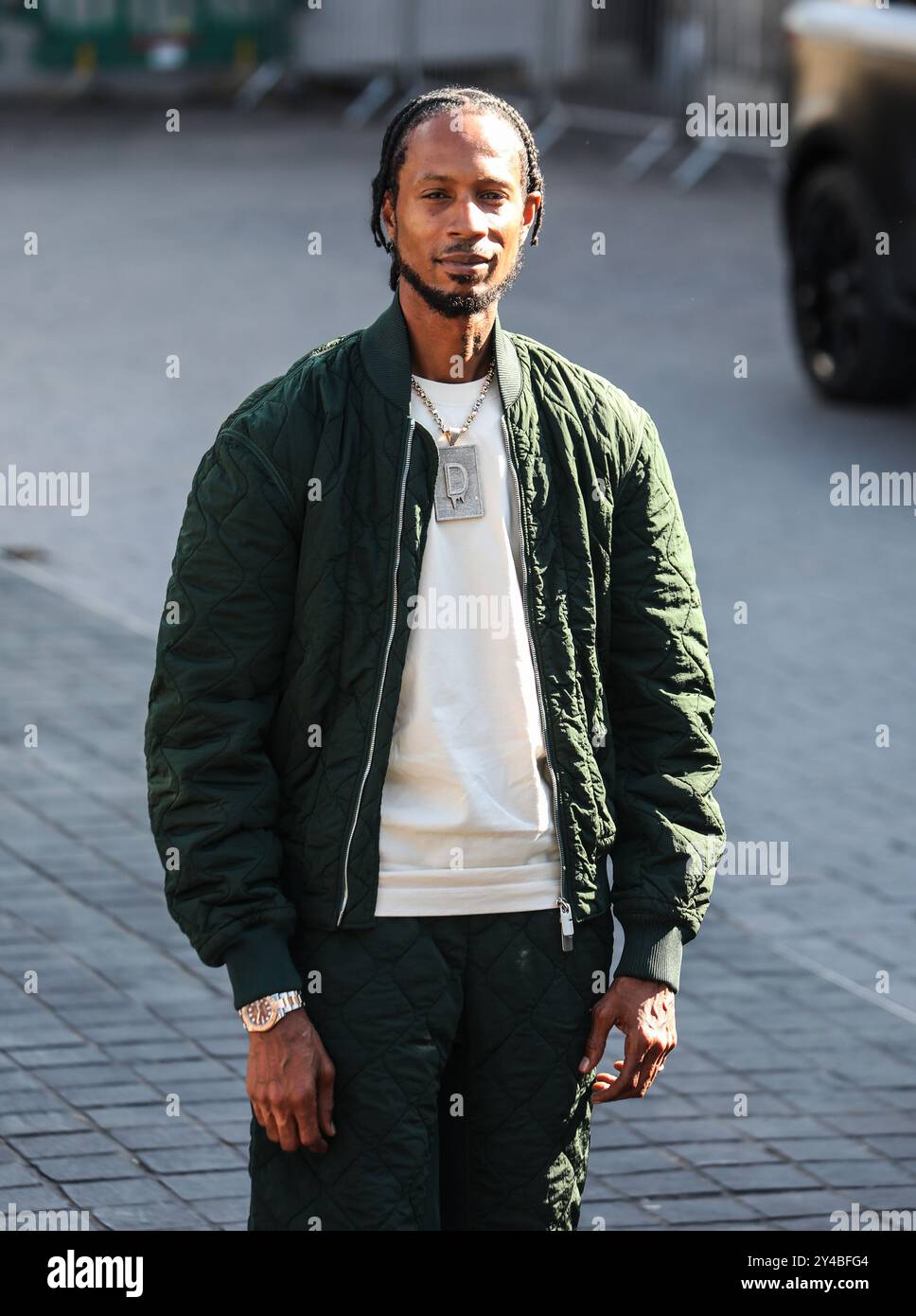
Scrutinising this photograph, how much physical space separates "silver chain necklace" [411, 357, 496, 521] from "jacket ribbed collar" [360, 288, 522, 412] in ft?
0.24

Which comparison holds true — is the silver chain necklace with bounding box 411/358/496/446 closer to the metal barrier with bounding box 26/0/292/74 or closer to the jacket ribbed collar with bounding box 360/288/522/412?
the jacket ribbed collar with bounding box 360/288/522/412

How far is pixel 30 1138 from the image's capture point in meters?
4.84

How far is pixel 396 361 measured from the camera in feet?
10.6

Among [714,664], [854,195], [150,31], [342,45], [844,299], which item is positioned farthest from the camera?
[342,45]

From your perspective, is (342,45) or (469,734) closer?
(469,734)

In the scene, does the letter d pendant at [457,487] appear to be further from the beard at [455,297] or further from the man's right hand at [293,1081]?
the man's right hand at [293,1081]

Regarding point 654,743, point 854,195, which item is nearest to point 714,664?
point 854,195

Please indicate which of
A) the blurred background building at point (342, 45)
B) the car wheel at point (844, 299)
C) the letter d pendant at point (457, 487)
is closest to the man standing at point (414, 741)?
the letter d pendant at point (457, 487)

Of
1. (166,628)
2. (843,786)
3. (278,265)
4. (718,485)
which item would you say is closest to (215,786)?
(166,628)

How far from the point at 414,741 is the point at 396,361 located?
0.51 m

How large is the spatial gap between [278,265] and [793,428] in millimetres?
4218

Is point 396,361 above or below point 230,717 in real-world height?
above

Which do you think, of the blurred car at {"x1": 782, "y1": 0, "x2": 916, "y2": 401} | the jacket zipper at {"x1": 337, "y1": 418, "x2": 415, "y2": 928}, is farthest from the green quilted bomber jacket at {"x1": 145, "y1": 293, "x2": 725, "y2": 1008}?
the blurred car at {"x1": 782, "y1": 0, "x2": 916, "y2": 401}

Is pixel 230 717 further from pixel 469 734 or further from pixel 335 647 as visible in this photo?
pixel 469 734
